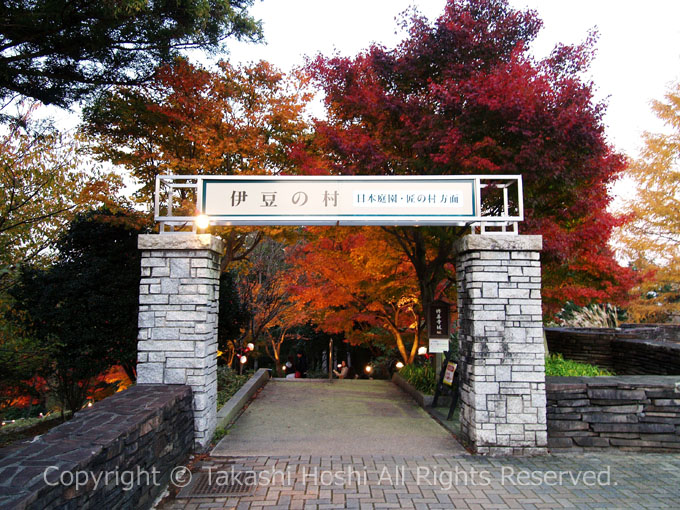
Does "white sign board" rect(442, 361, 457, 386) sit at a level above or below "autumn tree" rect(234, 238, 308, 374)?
below

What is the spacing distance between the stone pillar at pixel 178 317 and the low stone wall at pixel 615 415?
169 inches

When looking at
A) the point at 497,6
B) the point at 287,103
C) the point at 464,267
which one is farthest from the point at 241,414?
Answer: the point at 497,6

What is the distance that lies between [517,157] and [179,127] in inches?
240

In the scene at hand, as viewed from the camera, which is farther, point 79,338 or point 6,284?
point 6,284

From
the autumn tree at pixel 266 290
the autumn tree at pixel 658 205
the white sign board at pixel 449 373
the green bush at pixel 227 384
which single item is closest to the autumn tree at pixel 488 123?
the white sign board at pixel 449 373

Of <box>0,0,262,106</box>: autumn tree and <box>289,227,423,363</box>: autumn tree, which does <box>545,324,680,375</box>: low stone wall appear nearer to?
<box>289,227,423,363</box>: autumn tree

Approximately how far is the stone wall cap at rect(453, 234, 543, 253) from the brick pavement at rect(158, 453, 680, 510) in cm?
250

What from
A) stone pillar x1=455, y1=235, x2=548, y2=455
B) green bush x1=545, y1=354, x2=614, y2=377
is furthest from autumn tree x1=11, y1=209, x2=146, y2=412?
green bush x1=545, y1=354, x2=614, y2=377

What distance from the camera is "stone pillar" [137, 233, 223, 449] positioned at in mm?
5223

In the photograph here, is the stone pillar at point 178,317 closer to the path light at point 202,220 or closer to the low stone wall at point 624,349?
the path light at point 202,220

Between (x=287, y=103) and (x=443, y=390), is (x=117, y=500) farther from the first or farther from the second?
(x=287, y=103)

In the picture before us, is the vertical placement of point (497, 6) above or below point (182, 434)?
above

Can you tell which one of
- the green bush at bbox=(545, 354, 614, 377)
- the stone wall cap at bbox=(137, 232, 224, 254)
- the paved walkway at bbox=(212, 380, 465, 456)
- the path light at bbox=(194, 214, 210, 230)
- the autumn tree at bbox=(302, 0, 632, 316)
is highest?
the autumn tree at bbox=(302, 0, 632, 316)

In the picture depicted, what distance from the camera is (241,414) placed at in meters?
7.10
